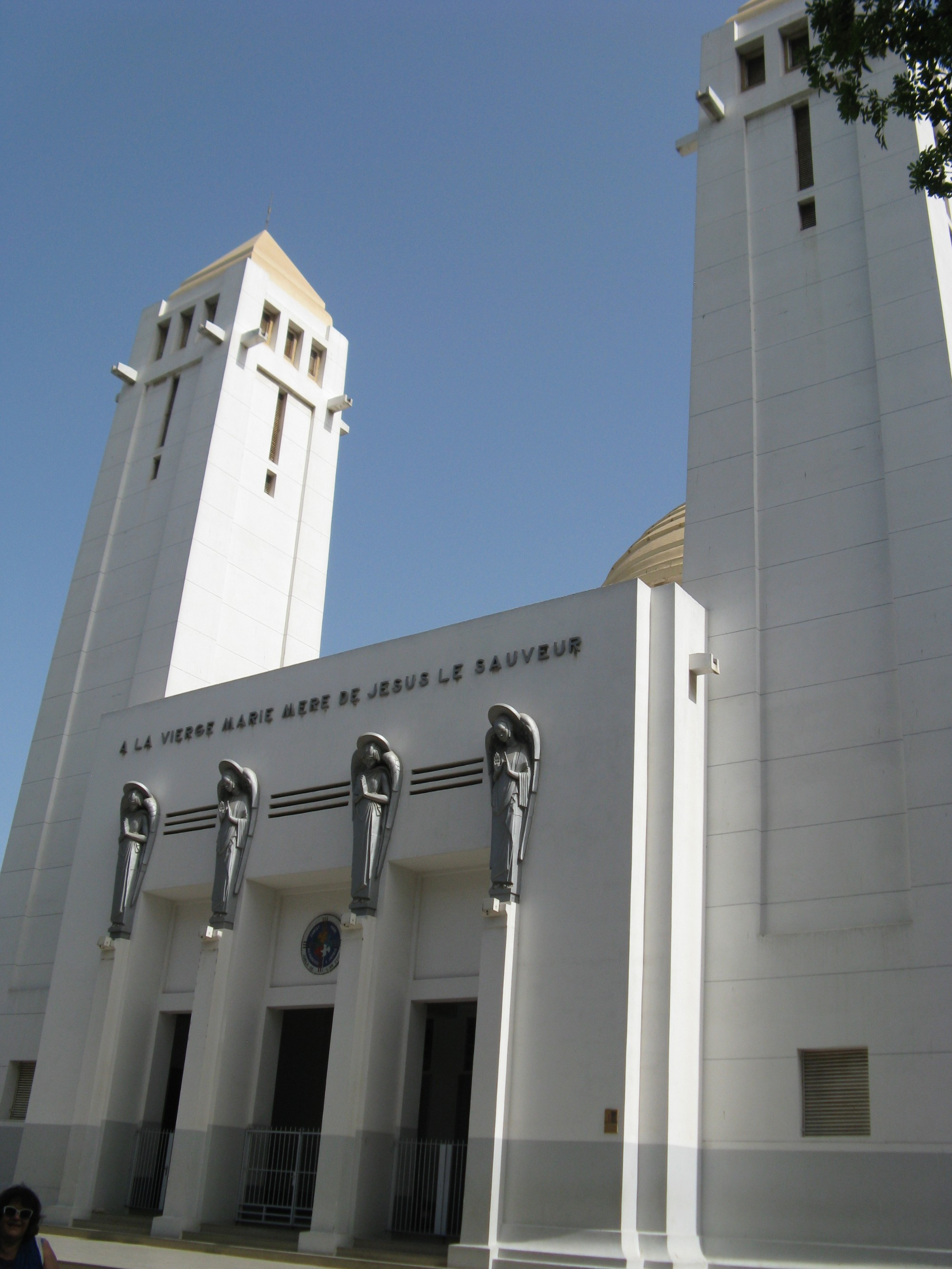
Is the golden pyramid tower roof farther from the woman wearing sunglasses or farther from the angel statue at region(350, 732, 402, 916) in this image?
the woman wearing sunglasses

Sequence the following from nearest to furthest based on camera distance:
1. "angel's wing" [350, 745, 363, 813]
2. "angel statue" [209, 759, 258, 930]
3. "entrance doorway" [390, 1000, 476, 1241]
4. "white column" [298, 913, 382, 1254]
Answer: "white column" [298, 913, 382, 1254]
"entrance doorway" [390, 1000, 476, 1241]
"angel's wing" [350, 745, 363, 813]
"angel statue" [209, 759, 258, 930]

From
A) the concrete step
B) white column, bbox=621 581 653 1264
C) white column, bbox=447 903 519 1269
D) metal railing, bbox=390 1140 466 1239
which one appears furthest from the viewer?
metal railing, bbox=390 1140 466 1239

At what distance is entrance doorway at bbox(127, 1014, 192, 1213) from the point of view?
65.1 feet

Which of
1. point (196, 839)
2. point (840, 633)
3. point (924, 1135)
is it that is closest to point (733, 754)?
point (840, 633)

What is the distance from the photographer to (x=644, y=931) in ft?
51.9

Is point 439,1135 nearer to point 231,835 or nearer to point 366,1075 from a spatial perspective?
point 366,1075

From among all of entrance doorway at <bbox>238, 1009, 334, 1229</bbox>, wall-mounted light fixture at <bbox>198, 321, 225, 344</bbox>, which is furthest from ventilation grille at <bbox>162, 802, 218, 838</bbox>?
wall-mounted light fixture at <bbox>198, 321, 225, 344</bbox>

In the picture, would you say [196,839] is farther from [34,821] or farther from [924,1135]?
[924,1135]

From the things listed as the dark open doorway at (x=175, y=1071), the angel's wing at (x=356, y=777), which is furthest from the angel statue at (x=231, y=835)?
the dark open doorway at (x=175, y=1071)

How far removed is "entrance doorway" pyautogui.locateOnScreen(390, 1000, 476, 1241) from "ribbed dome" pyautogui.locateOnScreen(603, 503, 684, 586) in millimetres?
10170

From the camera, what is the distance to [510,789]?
16969 mm

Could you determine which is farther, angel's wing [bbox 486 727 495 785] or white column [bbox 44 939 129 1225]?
white column [bbox 44 939 129 1225]

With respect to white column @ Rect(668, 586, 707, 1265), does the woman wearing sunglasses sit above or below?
below

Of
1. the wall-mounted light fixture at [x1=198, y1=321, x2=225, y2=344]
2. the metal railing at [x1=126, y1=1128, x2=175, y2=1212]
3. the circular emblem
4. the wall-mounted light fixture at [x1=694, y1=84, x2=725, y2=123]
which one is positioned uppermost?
the wall-mounted light fixture at [x1=694, y1=84, x2=725, y2=123]
